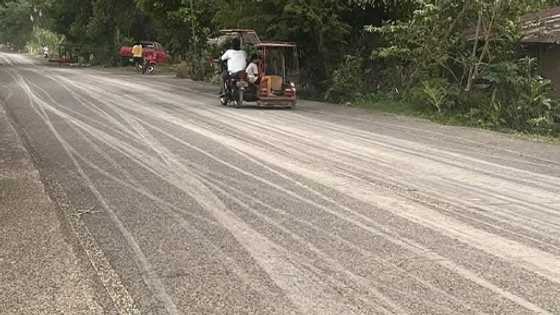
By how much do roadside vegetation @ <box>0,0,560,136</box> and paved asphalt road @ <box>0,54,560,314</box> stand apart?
4.40m

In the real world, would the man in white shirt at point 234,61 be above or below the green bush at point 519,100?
above

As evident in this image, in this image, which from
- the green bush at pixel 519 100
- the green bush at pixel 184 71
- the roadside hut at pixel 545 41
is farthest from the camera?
the green bush at pixel 184 71

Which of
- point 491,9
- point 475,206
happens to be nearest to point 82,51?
point 491,9

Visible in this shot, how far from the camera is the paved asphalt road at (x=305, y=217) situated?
16.4ft

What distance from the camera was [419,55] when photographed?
21250 millimetres

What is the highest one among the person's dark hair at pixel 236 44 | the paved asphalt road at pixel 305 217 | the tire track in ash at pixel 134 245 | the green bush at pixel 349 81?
the person's dark hair at pixel 236 44

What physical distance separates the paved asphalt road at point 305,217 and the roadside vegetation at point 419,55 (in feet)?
14.4

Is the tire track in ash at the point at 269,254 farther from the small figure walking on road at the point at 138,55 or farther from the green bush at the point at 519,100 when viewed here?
the small figure walking on road at the point at 138,55

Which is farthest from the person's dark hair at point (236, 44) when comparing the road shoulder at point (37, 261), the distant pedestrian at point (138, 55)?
the distant pedestrian at point (138, 55)

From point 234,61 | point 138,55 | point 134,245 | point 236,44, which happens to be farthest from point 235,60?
point 138,55

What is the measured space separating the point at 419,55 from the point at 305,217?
15.1m

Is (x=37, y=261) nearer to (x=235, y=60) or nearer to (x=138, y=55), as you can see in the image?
(x=235, y=60)

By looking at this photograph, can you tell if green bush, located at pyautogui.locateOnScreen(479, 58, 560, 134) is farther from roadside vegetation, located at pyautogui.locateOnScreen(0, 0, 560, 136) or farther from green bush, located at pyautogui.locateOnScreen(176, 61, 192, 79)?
green bush, located at pyautogui.locateOnScreen(176, 61, 192, 79)

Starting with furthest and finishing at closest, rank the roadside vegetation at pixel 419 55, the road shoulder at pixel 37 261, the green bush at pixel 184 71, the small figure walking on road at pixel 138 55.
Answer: the small figure walking on road at pixel 138 55, the green bush at pixel 184 71, the roadside vegetation at pixel 419 55, the road shoulder at pixel 37 261
